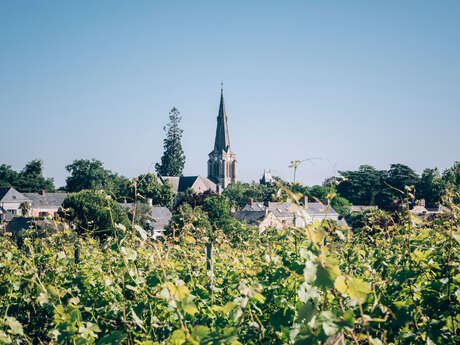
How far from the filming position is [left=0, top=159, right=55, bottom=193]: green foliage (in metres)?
82.0

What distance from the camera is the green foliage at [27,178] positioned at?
82000mm

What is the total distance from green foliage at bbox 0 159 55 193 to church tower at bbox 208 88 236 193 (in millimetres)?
38343

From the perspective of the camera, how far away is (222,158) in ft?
292

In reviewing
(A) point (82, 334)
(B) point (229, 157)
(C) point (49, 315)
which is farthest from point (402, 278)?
(B) point (229, 157)

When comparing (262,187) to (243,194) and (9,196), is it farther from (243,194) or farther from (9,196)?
(9,196)

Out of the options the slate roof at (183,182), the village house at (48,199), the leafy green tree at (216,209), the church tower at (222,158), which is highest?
the church tower at (222,158)

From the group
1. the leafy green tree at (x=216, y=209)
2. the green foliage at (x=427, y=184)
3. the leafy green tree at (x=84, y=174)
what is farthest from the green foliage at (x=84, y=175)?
the green foliage at (x=427, y=184)

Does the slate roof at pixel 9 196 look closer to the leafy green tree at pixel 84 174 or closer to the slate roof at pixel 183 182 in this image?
the leafy green tree at pixel 84 174

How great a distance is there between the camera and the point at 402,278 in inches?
78.2

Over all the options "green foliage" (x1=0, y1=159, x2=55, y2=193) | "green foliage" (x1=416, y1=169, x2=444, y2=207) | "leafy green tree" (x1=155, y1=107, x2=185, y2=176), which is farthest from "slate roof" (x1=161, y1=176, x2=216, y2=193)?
"green foliage" (x1=416, y1=169, x2=444, y2=207)

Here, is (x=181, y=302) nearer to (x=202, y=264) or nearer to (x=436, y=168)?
(x=202, y=264)

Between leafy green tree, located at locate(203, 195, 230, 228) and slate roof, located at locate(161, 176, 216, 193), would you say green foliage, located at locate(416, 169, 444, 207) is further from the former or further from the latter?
slate roof, located at locate(161, 176, 216, 193)

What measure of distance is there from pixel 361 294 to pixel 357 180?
80.3 metres

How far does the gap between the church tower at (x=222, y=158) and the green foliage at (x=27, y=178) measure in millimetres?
38343
